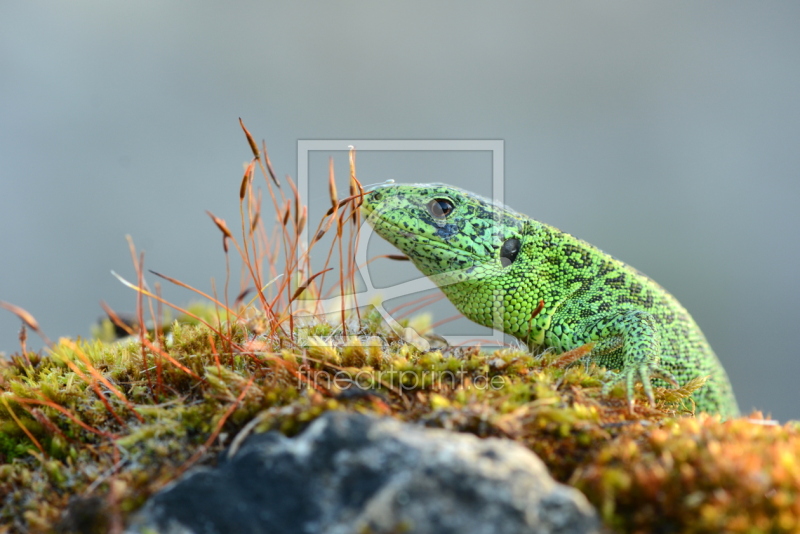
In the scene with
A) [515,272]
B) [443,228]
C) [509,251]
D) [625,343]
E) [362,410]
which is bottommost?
[625,343]

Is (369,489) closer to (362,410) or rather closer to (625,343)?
(362,410)

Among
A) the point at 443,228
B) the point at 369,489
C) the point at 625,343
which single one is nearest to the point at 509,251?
the point at 443,228

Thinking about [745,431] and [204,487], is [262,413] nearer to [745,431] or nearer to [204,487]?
[204,487]

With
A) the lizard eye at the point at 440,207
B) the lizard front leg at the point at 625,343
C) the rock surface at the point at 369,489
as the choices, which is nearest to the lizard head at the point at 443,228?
the lizard eye at the point at 440,207

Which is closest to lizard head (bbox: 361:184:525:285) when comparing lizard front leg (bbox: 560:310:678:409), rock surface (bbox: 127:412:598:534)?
lizard front leg (bbox: 560:310:678:409)

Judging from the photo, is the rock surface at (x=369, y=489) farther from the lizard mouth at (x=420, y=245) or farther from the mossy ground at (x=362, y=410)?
the lizard mouth at (x=420, y=245)

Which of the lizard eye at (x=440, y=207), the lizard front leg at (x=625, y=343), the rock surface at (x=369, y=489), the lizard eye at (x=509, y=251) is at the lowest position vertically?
the lizard front leg at (x=625, y=343)

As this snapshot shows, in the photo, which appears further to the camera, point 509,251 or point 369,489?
point 509,251
